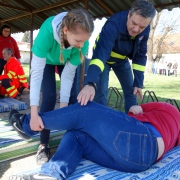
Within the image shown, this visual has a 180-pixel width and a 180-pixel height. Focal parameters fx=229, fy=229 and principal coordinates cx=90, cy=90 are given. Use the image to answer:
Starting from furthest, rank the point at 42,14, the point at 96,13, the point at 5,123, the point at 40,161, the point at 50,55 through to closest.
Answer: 1. the point at 42,14
2. the point at 96,13
3. the point at 5,123
4. the point at 40,161
5. the point at 50,55

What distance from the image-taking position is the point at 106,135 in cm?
156

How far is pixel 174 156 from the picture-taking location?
2.04 metres

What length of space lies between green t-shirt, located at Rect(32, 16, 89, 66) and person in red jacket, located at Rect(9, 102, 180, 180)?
49 centimetres

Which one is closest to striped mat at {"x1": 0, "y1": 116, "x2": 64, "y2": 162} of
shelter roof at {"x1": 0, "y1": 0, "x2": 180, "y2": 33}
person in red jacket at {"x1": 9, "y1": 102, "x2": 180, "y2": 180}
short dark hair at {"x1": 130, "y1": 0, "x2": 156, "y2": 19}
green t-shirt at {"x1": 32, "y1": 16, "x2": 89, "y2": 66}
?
person in red jacket at {"x1": 9, "y1": 102, "x2": 180, "y2": 180}

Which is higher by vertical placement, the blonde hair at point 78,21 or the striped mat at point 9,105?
the blonde hair at point 78,21

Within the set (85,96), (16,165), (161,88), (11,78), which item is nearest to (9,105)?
(11,78)

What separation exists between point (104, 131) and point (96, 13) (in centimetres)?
473

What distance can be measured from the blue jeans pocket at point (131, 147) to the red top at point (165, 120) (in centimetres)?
25

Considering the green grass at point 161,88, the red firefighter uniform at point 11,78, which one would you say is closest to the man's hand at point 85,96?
the red firefighter uniform at point 11,78

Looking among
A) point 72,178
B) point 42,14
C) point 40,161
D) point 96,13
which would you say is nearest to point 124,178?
point 72,178

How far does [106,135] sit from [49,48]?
2.65ft

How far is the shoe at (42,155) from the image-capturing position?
2.09 metres

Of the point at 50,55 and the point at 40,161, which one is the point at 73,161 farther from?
the point at 50,55

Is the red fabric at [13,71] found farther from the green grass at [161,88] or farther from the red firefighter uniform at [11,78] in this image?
the green grass at [161,88]
